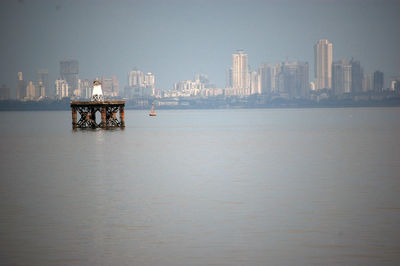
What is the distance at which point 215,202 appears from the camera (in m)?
27.0

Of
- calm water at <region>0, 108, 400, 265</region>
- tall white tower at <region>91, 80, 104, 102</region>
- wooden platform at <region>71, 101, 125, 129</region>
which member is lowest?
calm water at <region>0, 108, 400, 265</region>

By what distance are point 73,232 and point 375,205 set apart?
12968mm

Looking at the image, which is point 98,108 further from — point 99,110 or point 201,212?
point 201,212

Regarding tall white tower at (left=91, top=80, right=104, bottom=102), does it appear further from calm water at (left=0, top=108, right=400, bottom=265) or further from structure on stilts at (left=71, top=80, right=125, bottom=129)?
calm water at (left=0, top=108, right=400, bottom=265)

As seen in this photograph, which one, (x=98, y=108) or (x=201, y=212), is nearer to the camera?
(x=201, y=212)

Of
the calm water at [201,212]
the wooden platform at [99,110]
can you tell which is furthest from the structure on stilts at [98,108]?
the calm water at [201,212]

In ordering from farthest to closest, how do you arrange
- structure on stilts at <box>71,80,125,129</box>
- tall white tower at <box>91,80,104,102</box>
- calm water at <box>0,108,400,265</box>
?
tall white tower at <box>91,80,104,102</box> → structure on stilts at <box>71,80,125,129</box> → calm water at <box>0,108,400,265</box>

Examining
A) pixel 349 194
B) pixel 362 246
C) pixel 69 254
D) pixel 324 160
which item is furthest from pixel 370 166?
pixel 69 254

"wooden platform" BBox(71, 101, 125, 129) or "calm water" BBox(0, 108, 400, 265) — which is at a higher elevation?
"wooden platform" BBox(71, 101, 125, 129)

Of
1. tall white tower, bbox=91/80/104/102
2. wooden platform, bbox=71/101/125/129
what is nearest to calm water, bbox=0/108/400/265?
wooden platform, bbox=71/101/125/129

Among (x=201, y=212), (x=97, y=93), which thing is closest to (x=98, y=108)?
(x=97, y=93)

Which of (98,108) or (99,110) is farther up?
(98,108)

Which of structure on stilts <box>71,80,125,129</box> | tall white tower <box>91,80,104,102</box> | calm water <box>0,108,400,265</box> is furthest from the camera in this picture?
tall white tower <box>91,80,104,102</box>

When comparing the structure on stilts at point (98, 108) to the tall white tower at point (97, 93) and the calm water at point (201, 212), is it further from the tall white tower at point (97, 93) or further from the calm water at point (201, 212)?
the calm water at point (201, 212)
